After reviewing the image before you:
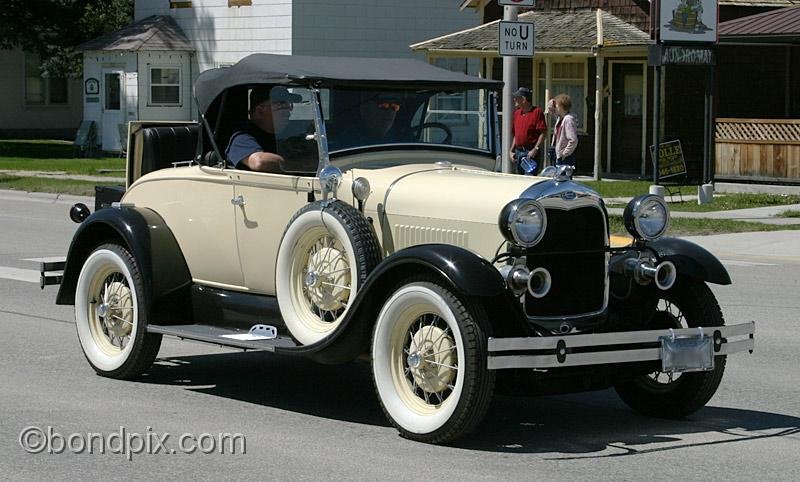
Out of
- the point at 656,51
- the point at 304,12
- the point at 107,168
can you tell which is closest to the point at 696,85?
the point at 656,51

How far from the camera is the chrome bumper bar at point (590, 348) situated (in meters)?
6.63

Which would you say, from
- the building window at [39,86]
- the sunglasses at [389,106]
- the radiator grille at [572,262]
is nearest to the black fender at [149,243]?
the sunglasses at [389,106]

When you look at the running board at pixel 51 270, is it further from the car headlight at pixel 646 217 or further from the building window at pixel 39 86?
the building window at pixel 39 86

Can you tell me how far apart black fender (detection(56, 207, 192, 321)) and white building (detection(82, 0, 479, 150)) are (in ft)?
84.5

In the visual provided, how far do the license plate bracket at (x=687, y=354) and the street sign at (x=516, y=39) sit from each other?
33.2ft

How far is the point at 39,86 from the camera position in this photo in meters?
48.7

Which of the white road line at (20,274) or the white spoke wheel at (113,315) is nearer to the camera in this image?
the white spoke wheel at (113,315)

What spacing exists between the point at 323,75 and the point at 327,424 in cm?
204

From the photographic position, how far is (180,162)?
31.2ft

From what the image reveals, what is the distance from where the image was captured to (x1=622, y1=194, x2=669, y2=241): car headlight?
758 cm

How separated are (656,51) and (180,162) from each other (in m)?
14.7

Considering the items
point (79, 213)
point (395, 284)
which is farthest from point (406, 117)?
point (79, 213)

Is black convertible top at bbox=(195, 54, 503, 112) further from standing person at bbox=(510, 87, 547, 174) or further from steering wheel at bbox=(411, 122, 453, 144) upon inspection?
standing person at bbox=(510, 87, 547, 174)

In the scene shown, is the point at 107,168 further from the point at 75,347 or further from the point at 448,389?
the point at 448,389
